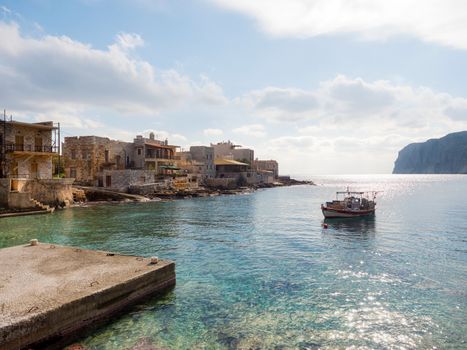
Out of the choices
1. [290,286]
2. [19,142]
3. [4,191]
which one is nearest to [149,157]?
[19,142]

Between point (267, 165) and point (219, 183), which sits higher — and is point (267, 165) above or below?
above

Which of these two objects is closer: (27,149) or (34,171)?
(27,149)

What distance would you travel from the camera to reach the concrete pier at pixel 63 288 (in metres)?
7.69

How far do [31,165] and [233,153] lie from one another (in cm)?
7169

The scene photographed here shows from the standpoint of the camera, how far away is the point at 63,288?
938 centimetres

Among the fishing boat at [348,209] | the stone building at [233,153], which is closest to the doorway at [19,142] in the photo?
the fishing boat at [348,209]

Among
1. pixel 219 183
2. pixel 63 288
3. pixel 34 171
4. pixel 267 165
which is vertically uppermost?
pixel 267 165

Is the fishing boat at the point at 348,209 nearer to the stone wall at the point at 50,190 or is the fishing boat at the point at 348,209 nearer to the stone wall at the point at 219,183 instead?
the stone wall at the point at 50,190

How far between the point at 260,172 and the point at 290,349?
3750 inches

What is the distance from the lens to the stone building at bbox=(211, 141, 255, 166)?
4232 inches

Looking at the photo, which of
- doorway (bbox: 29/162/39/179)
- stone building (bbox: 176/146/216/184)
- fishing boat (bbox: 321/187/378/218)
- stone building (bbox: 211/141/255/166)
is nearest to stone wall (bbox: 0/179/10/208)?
doorway (bbox: 29/162/39/179)

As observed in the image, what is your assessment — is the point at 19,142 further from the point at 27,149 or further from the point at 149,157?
the point at 149,157

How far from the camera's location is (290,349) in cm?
840

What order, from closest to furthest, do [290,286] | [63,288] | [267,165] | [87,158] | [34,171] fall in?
1. [63,288]
2. [290,286]
3. [34,171]
4. [87,158]
5. [267,165]
